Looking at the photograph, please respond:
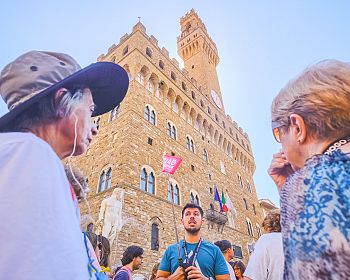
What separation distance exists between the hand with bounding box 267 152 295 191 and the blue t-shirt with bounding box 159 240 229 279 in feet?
5.33

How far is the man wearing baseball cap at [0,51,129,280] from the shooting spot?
1.93 feet

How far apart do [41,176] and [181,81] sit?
18.6m

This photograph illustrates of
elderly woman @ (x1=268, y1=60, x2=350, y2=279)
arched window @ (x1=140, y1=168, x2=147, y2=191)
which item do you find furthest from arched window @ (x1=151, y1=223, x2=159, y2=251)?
elderly woman @ (x1=268, y1=60, x2=350, y2=279)

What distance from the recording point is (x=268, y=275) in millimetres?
2199

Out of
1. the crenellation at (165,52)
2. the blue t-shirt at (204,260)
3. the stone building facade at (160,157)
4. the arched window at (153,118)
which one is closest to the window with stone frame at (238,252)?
the stone building facade at (160,157)

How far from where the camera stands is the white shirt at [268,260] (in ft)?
7.13

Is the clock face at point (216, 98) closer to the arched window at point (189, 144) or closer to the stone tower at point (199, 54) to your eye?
the stone tower at point (199, 54)

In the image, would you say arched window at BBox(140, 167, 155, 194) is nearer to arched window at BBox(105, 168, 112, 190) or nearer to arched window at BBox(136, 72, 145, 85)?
arched window at BBox(105, 168, 112, 190)

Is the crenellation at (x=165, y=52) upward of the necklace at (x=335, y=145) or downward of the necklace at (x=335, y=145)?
upward

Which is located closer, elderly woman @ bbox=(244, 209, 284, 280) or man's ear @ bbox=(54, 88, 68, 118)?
man's ear @ bbox=(54, 88, 68, 118)

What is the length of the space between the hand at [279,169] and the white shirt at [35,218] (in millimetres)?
1137

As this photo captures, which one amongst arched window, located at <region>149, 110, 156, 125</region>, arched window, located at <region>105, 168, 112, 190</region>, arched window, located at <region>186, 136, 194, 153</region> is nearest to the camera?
arched window, located at <region>105, 168, 112, 190</region>

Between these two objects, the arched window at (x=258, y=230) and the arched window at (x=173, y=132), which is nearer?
the arched window at (x=173, y=132)

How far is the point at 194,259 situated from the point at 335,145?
7.16ft
